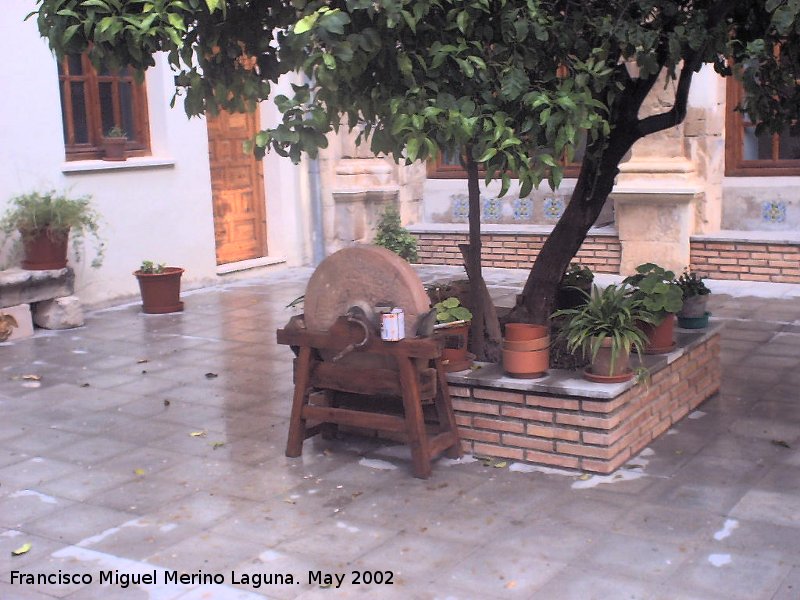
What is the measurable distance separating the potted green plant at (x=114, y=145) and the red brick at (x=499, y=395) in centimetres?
613

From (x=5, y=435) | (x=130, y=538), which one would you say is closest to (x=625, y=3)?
(x=130, y=538)

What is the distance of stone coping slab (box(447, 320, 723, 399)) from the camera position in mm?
4949

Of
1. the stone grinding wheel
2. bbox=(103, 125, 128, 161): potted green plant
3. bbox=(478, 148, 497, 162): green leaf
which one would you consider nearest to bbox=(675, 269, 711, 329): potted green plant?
the stone grinding wheel

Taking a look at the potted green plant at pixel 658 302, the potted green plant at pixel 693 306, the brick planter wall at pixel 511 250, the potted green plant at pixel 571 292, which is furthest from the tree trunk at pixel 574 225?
the brick planter wall at pixel 511 250

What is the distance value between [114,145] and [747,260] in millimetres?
6389

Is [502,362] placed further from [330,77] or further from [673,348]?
[330,77]

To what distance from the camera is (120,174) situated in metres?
10.2

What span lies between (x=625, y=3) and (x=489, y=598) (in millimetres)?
2838

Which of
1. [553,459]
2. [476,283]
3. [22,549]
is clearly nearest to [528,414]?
[553,459]

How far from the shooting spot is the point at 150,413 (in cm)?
631

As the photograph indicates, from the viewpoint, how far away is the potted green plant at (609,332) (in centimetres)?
505

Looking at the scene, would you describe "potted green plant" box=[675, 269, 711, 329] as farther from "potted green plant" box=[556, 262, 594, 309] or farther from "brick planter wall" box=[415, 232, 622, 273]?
"brick planter wall" box=[415, 232, 622, 273]

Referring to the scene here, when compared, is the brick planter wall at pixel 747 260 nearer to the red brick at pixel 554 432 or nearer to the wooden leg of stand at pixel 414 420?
the red brick at pixel 554 432

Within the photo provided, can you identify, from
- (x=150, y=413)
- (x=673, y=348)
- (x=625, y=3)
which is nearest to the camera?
(x=625, y=3)
